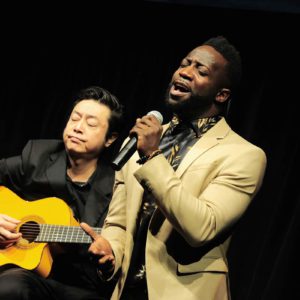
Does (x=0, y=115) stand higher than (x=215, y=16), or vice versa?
(x=215, y=16)

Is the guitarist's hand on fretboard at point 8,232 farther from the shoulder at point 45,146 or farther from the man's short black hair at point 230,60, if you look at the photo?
the man's short black hair at point 230,60

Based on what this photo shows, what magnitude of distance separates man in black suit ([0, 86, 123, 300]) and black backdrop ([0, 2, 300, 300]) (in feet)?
1.17

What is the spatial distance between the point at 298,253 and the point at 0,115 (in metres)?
2.03

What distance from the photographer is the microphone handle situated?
173 cm

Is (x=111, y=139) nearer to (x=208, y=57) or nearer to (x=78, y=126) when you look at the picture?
(x=78, y=126)

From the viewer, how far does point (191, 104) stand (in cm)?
214

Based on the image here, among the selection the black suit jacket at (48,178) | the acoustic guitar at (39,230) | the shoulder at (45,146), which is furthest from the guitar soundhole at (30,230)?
the shoulder at (45,146)

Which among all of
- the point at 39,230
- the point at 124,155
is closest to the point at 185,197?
the point at 124,155

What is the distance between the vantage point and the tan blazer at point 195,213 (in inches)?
69.2

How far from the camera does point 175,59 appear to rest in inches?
130

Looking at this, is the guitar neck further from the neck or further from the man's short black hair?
the man's short black hair

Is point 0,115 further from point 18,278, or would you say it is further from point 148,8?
point 18,278

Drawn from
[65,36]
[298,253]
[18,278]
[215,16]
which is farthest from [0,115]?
[298,253]

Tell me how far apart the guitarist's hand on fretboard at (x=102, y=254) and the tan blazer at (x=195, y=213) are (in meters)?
0.04
